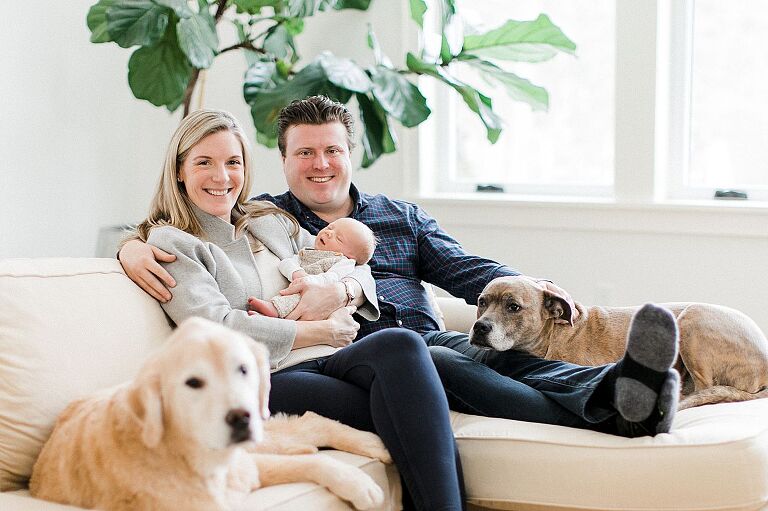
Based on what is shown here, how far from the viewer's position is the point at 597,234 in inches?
150

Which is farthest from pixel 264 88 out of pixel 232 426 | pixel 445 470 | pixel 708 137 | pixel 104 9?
pixel 232 426

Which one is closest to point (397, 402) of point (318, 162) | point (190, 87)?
point (318, 162)

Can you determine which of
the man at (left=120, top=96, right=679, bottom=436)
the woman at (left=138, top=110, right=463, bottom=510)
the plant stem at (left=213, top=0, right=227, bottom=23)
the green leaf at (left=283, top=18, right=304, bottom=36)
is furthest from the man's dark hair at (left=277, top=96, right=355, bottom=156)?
the green leaf at (left=283, top=18, right=304, bottom=36)

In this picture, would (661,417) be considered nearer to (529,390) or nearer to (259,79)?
(529,390)

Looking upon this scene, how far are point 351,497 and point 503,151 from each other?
2.76 m

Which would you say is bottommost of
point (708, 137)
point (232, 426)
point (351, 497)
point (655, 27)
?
point (351, 497)

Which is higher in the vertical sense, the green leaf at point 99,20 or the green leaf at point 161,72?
the green leaf at point 99,20

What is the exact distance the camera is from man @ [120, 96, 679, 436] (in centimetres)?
187

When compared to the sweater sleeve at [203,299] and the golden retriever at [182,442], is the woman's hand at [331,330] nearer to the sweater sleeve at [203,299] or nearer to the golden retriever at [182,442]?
the sweater sleeve at [203,299]

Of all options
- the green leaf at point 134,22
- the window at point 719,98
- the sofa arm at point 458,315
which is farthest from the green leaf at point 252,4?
the window at point 719,98

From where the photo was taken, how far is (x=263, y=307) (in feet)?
7.17

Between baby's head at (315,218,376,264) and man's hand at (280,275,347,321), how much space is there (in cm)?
21

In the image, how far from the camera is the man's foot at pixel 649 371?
1821 millimetres

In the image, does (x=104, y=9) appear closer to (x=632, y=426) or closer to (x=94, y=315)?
(x=94, y=315)
